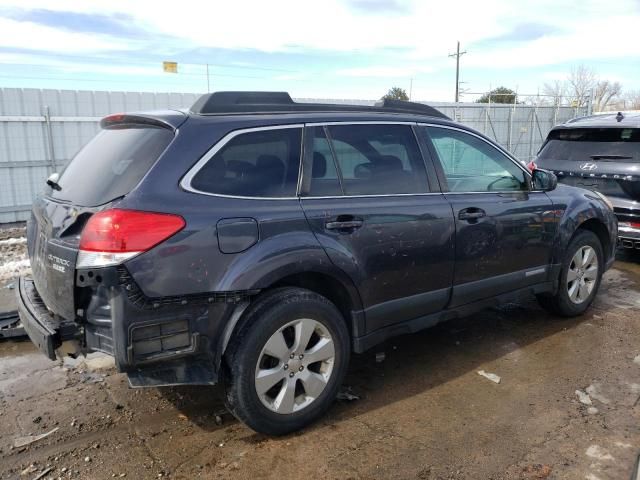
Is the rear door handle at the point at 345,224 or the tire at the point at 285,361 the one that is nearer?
the tire at the point at 285,361

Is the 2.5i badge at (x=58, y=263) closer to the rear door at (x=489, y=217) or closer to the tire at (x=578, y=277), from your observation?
the rear door at (x=489, y=217)

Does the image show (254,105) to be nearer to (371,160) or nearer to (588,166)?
(371,160)

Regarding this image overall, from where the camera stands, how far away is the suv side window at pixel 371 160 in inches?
130

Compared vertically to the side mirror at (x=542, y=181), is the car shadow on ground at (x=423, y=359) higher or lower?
lower

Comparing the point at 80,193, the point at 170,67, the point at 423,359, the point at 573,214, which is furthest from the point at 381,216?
the point at 170,67

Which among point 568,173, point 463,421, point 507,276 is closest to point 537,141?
point 568,173

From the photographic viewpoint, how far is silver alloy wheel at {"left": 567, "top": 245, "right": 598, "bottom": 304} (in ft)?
15.9

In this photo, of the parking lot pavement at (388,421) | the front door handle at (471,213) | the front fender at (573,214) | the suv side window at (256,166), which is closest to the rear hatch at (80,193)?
the suv side window at (256,166)

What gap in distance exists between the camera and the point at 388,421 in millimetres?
3291

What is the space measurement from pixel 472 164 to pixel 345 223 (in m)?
1.53

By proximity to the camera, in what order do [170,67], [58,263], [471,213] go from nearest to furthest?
[58,263], [471,213], [170,67]

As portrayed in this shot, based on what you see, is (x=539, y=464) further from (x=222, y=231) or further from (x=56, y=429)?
(x=56, y=429)

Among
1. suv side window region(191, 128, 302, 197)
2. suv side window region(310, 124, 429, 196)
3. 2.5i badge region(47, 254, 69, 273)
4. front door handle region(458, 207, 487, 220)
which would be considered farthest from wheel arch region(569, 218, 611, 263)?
2.5i badge region(47, 254, 69, 273)

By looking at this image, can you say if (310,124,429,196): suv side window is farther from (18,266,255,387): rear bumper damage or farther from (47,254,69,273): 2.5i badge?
(47,254,69,273): 2.5i badge
